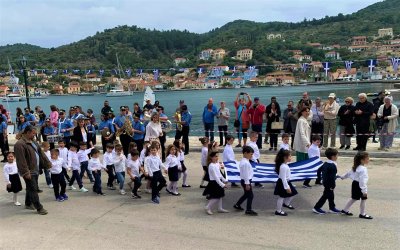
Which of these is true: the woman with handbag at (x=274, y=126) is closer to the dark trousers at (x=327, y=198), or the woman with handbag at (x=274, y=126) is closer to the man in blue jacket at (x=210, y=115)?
the man in blue jacket at (x=210, y=115)

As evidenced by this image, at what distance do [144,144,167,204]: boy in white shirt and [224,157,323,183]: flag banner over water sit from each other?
1.50 metres

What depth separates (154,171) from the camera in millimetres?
8547

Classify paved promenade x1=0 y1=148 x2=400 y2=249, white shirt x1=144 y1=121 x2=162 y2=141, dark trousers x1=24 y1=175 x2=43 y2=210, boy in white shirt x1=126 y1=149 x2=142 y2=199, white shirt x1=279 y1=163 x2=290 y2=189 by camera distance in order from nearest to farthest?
paved promenade x1=0 y1=148 x2=400 y2=249, white shirt x1=279 y1=163 x2=290 y2=189, dark trousers x1=24 y1=175 x2=43 y2=210, boy in white shirt x1=126 y1=149 x2=142 y2=199, white shirt x1=144 y1=121 x2=162 y2=141

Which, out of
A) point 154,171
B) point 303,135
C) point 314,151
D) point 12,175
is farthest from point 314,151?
point 12,175

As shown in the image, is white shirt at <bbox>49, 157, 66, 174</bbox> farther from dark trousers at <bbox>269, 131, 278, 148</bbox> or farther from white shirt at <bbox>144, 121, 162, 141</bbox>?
dark trousers at <bbox>269, 131, 278, 148</bbox>

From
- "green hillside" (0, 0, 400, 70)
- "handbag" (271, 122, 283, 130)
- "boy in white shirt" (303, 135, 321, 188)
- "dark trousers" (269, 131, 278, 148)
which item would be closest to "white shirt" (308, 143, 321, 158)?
"boy in white shirt" (303, 135, 321, 188)

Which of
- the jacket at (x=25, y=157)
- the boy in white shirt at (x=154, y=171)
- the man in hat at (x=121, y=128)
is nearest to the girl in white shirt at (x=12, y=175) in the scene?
the jacket at (x=25, y=157)

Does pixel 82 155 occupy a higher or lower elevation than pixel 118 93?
higher

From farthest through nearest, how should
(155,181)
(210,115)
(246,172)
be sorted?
(210,115)
(155,181)
(246,172)

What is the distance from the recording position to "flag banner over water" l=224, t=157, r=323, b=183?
8.17 meters

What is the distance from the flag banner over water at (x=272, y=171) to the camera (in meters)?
8.17

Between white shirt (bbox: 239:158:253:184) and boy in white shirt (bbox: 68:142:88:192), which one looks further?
Answer: boy in white shirt (bbox: 68:142:88:192)

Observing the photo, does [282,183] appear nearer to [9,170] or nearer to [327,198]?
[327,198]

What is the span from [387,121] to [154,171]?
26.0ft
